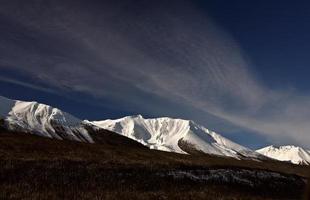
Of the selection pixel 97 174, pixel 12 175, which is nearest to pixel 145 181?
pixel 97 174

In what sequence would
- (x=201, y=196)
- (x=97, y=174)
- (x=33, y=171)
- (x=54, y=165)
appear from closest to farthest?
(x=201, y=196) → (x=33, y=171) → (x=97, y=174) → (x=54, y=165)

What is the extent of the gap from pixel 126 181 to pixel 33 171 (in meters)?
6.51

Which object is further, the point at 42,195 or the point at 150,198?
the point at 150,198

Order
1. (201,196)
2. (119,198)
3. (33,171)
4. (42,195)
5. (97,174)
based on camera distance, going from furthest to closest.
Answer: (97,174)
(33,171)
(201,196)
(119,198)
(42,195)

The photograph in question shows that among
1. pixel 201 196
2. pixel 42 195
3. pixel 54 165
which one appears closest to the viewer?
pixel 42 195

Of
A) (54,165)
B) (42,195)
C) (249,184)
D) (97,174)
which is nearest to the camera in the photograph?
(42,195)

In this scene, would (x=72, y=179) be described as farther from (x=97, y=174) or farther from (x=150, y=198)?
(x=150, y=198)

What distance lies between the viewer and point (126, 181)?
95.1 feet

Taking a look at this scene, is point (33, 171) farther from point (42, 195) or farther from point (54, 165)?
point (42, 195)

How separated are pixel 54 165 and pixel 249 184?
18431 mm

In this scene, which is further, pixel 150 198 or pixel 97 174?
pixel 97 174

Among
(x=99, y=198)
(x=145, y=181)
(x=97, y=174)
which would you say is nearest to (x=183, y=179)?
(x=145, y=181)

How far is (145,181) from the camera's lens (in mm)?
29625

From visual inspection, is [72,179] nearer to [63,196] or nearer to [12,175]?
[12,175]
